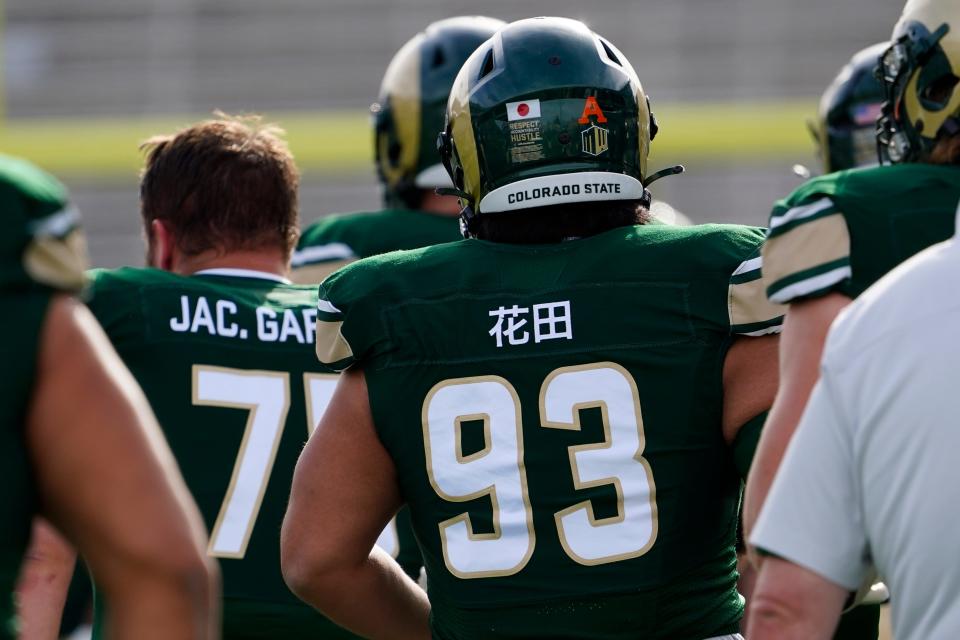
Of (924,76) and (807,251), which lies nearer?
(807,251)

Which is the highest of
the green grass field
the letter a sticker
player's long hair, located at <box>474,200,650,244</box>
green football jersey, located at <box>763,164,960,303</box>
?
the letter a sticker

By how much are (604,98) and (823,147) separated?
6.79 ft

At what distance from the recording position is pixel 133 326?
334 cm

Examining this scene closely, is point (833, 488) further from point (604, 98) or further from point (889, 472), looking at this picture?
point (604, 98)

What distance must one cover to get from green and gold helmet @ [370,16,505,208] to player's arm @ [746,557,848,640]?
281 centimetres

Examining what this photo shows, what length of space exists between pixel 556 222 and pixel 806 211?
64cm

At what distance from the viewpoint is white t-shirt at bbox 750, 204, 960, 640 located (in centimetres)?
186

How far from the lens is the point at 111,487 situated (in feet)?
Result: 5.55

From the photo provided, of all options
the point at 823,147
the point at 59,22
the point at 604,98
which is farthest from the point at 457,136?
the point at 59,22

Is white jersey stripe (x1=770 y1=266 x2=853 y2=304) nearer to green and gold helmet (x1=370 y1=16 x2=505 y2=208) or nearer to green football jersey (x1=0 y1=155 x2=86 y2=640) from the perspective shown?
green football jersey (x1=0 y1=155 x2=86 y2=640)

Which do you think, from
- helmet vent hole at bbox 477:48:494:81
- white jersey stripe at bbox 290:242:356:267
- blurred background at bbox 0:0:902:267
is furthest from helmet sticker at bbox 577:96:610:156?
blurred background at bbox 0:0:902:267

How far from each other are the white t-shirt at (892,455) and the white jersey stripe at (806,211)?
13.6 inches

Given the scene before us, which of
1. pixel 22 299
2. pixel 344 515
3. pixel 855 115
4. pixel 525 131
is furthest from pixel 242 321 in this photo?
pixel 855 115

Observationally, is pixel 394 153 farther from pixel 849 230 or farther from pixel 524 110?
pixel 849 230
